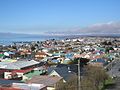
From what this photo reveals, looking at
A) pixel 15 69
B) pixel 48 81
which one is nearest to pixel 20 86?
pixel 48 81

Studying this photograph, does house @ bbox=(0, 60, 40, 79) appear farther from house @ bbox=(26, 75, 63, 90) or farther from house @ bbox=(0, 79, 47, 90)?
house @ bbox=(0, 79, 47, 90)

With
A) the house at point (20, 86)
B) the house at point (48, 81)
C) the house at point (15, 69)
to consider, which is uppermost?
the house at point (20, 86)

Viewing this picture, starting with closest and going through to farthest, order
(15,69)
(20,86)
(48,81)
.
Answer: (20,86) < (48,81) < (15,69)

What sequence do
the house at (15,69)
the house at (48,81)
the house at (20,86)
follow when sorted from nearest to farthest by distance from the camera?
1. the house at (20,86)
2. the house at (48,81)
3. the house at (15,69)

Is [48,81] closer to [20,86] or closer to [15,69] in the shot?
[20,86]

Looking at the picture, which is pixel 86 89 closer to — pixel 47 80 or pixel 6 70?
pixel 47 80

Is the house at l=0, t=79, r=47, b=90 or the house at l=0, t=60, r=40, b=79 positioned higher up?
the house at l=0, t=79, r=47, b=90

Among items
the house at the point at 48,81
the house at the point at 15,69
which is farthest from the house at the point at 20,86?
the house at the point at 15,69

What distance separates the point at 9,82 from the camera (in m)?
17.9

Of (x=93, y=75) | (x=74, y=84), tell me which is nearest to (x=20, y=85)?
(x=74, y=84)

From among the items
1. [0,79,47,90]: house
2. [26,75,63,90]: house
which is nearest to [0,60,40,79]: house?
[26,75,63,90]: house

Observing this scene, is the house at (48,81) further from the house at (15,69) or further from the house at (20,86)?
the house at (15,69)

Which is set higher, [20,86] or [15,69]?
[20,86]

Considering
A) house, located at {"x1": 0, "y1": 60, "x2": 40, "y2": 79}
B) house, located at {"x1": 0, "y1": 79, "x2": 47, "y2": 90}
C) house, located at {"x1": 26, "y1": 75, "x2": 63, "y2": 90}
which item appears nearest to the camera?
house, located at {"x1": 0, "y1": 79, "x2": 47, "y2": 90}
